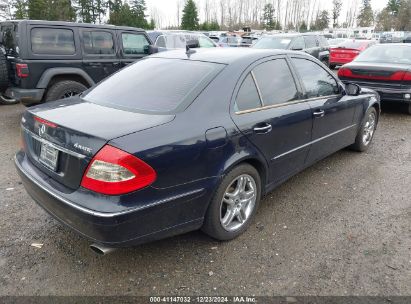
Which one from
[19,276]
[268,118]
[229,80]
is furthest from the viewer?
[268,118]

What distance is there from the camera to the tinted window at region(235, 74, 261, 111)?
117 inches

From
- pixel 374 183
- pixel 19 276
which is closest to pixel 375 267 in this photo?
pixel 374 183

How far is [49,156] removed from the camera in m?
2.59

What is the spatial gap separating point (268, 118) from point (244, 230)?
3.48ft

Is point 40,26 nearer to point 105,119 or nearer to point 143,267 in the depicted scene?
point 105,119

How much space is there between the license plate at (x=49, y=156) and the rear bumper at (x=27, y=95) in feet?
12.5

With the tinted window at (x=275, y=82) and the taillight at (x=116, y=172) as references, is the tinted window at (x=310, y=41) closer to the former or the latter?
the tinted window at (x=275, y=82)

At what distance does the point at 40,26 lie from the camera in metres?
6.06

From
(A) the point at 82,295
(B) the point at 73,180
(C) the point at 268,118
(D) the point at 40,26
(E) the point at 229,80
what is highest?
(D) the point at 40,26

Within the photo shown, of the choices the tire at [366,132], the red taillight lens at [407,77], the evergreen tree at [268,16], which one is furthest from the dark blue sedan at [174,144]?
the evergreen tree at [268,16]

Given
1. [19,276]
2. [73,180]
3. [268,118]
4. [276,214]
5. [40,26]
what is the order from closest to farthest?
[73,180], [19,276], [268,118], [276,214], [40,26]

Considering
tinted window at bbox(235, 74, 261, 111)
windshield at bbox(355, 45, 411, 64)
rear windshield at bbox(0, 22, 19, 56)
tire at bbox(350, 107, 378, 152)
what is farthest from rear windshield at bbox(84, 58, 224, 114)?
windshield at bbox(355, 45, 411, 64)

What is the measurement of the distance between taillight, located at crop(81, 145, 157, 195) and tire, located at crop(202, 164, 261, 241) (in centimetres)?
75

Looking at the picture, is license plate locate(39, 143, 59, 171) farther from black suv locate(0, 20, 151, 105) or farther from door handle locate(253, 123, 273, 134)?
black suv locate(0, 20, 151, 105)
